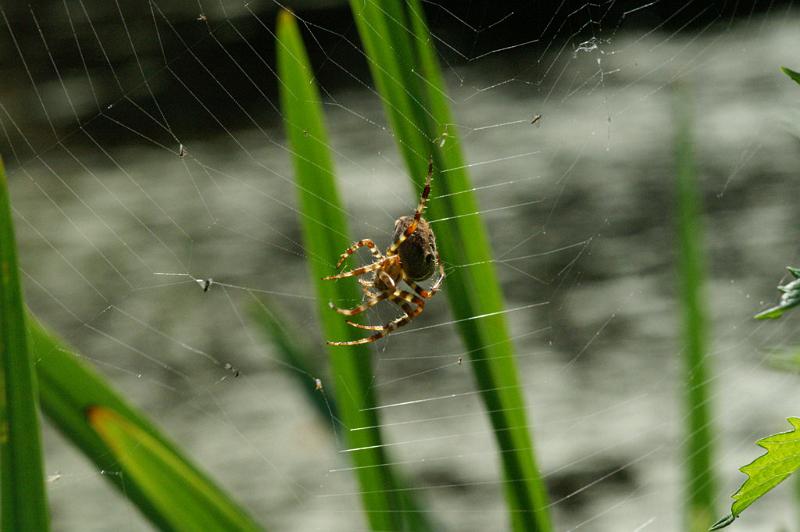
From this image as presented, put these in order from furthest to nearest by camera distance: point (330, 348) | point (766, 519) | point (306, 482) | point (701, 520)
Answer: point (306, 482) → point (766, 519) → point (701, 520) → point (330, 348)

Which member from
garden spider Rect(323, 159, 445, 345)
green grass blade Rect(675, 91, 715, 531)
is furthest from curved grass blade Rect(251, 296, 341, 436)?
green grass blade Rect(675, 91, 715, 531)

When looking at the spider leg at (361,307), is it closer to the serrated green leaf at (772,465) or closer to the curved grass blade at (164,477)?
the curved grass blade at (164,477)

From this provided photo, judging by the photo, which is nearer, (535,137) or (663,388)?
(663,388)

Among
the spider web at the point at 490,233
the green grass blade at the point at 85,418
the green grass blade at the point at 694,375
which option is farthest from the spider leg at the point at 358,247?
the green grass blade at the point at 694,375

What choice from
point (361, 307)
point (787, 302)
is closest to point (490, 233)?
point (361, 307)

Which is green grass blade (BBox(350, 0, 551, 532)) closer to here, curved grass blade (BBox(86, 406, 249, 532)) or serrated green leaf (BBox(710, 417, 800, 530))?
curved grass blade (BBox(86, 406, 249, 532))

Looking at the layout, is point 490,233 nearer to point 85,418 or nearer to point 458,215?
point 458,215

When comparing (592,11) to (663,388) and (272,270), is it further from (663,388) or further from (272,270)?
(272,270)

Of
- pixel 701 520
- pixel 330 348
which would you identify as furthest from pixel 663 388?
pixel 330 348
